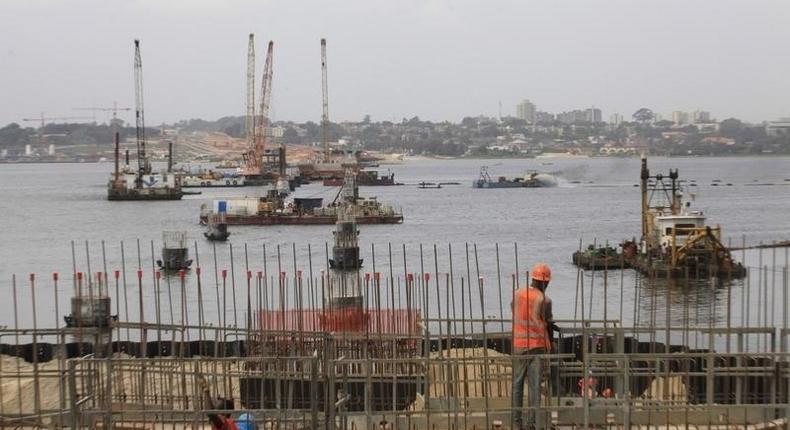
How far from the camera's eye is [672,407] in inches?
376

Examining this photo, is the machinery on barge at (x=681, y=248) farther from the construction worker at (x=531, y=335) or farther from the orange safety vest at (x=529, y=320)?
the orange safety vest at (x=529, y=320)

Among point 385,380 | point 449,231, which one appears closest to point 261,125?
point 449,231

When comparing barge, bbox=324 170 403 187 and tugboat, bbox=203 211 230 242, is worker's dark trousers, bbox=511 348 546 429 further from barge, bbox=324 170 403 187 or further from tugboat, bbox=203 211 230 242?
barge, bbox=324 170 403 187

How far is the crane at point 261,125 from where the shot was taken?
325 feet

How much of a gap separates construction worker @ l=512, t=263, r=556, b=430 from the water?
9667 millimetres

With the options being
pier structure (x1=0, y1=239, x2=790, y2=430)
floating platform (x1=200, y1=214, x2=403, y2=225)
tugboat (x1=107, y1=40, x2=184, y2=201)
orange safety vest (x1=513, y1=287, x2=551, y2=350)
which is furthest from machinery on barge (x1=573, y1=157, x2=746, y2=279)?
tugboat (x1=107, y1=40, x2=184, y2=201)

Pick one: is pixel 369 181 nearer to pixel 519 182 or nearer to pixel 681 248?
pixel 519 182

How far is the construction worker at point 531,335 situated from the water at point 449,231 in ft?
31.7

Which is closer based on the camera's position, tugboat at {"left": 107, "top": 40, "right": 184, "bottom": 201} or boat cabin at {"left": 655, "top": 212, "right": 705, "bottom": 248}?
boat cabin at {"left": 655, "top": 212, "right": 705, "bottom": 248}

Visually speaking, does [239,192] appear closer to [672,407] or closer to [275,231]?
[275,231]

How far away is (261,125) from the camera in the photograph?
102 meters

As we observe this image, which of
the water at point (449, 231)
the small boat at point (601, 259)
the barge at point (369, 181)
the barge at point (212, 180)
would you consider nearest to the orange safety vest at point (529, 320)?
the water at point (449, 231)

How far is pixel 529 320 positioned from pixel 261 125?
307ft

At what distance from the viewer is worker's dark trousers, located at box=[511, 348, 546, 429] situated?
9.31 meters
